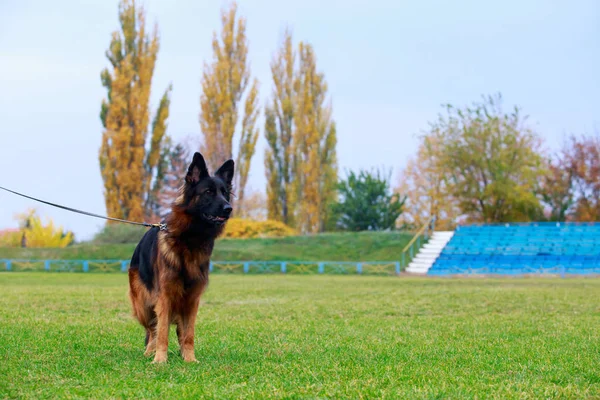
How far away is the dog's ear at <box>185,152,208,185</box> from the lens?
24.1ft

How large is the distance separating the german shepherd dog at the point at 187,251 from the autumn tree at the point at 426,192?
1844 inches

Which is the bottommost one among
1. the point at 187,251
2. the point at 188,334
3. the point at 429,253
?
the point at 188,334

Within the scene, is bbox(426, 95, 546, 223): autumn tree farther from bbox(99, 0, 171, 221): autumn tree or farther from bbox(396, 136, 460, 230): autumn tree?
bbox(99, 0, 171, 221): autumn tree

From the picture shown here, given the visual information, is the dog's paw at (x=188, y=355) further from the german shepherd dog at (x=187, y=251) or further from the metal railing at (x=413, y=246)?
the metal railing at (x=413, y=246)

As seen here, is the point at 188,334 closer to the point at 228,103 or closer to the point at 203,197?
the point at 203,197

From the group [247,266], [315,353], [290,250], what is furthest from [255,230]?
[315,353]

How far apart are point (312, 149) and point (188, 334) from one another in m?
46.5

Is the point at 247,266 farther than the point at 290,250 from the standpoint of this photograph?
No

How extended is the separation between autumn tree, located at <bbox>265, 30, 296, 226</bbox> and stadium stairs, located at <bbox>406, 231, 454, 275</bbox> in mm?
13280

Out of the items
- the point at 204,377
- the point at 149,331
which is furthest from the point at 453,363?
the point at 149,331

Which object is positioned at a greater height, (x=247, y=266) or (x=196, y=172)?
(x=196, y=172)

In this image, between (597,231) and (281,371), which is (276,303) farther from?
(597,231)

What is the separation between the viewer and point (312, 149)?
53531 millimetres

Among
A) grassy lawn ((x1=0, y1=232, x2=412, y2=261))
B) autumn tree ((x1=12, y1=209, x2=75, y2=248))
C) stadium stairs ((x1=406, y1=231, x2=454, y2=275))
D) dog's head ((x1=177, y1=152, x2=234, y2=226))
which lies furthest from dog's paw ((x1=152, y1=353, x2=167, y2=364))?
autumn tree ((x1=12, y1=209, x2=75, y2=248))
